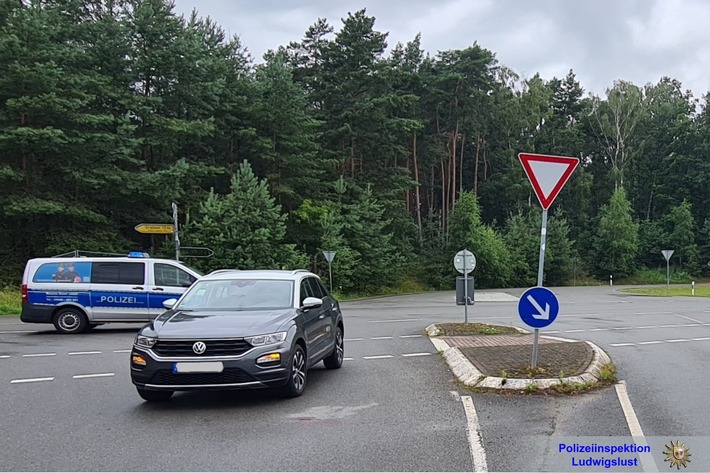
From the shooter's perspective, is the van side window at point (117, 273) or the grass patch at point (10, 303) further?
the grass patch at point (10, 303)

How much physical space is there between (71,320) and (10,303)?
9.49 meters

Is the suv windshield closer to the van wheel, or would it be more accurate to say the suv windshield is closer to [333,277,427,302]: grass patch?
the van wheel

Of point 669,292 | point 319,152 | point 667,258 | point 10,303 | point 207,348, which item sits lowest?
point 669,292

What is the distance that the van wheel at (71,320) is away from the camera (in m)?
15.5

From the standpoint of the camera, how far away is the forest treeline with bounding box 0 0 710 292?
30531 millimetres

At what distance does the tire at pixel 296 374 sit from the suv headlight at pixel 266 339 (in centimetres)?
29

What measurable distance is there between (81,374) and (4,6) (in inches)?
1126

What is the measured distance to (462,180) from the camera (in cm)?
7275

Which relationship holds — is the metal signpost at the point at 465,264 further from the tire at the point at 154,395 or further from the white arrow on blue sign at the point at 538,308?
the tire at the point at 154,395

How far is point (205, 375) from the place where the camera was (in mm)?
7012

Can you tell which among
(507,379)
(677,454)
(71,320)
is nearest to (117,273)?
(71,320)

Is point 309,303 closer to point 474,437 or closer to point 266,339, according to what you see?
point 266,339

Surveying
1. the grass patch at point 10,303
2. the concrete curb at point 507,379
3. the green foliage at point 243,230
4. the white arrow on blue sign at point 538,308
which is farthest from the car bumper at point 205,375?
the green foliage at point 243,230

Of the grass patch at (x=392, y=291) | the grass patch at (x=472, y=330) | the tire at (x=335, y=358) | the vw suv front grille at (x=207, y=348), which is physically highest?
the vw suv front grille at (x=207, y=348)
